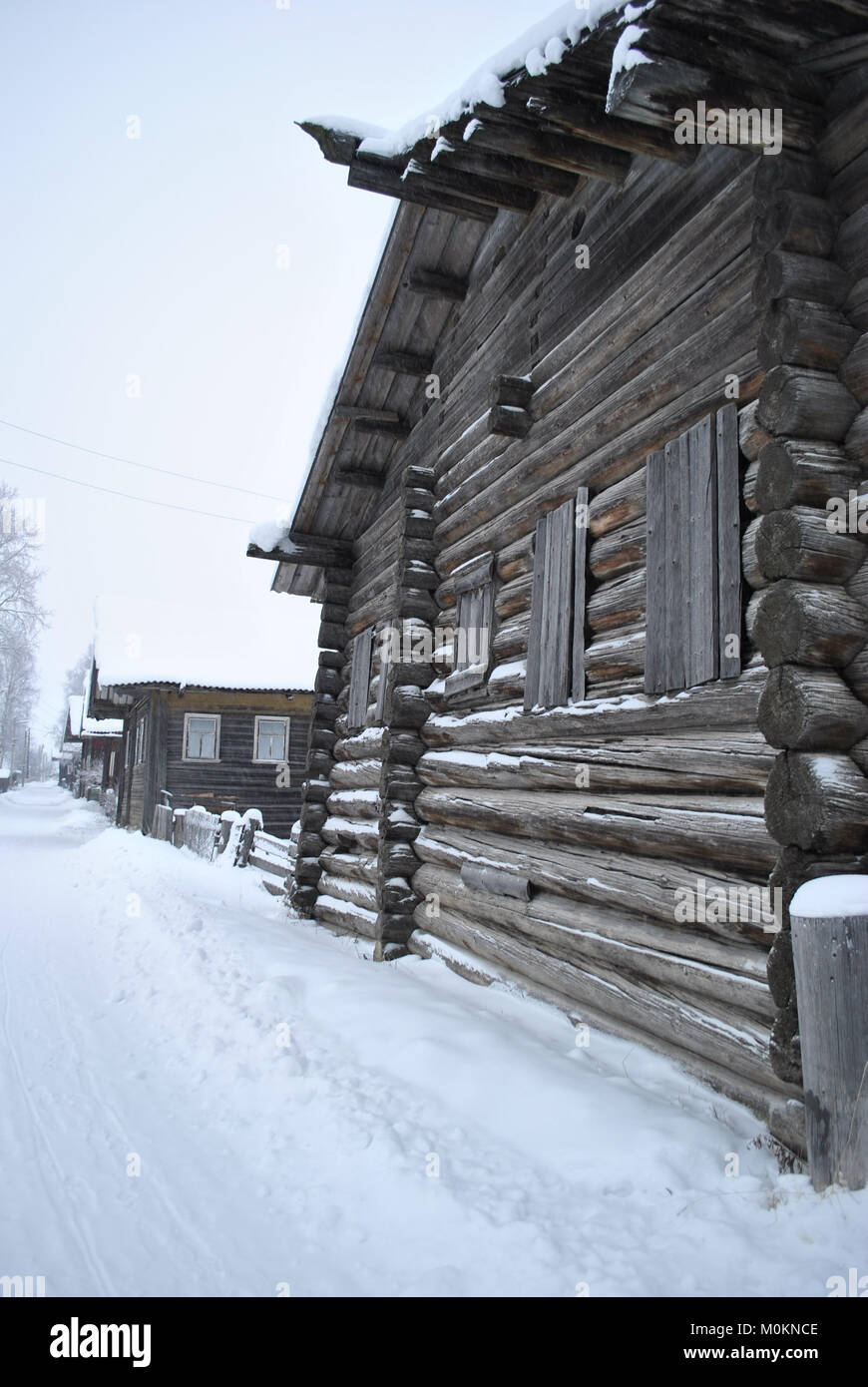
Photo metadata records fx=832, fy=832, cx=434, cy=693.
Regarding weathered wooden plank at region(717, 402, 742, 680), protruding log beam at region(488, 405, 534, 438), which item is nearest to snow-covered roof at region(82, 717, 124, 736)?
protruding log beam at region(488, 405, 534, 438)

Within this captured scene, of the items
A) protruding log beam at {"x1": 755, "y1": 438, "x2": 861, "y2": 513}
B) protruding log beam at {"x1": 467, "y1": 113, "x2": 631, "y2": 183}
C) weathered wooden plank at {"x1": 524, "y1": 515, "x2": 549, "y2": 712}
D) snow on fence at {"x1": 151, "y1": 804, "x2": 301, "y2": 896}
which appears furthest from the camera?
snow on fence at {"x1": 151, "y1": 804, "x2": 301, "y2": 896}

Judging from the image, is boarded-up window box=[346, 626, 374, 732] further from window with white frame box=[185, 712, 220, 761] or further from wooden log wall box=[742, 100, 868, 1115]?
window with white frame box=[185, 712, 220, 761]

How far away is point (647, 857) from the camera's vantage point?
13.9 ft

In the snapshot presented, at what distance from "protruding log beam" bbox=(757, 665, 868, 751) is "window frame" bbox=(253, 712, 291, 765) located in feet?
57.9

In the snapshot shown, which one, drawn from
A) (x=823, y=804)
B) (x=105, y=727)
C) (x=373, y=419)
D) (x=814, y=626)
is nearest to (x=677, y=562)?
(x=814, y=626)

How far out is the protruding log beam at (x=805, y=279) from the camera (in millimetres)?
3320

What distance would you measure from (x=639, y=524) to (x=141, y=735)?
69.1 ft

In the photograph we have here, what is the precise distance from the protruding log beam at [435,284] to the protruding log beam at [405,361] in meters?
0.77

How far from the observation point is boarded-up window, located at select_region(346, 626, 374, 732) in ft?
31.0

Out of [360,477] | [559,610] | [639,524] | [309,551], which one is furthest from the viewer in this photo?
[309,551]

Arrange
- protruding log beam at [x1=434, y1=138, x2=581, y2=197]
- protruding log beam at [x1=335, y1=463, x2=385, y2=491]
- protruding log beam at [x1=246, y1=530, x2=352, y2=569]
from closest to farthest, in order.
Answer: protruding log beam at [x1=434, y1=138, x2=581, y2=197] → protruding log beam at [x1=335, y1=463, x2=385, y2=491] → protruding log beam at [x1=246, y1=530, x2=352, y2=569]

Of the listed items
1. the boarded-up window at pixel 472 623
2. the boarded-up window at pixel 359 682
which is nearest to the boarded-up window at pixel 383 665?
the boarded-up window at pixel 359 682

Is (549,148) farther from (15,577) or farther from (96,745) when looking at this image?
(96,745)

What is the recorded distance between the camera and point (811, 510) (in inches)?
125
